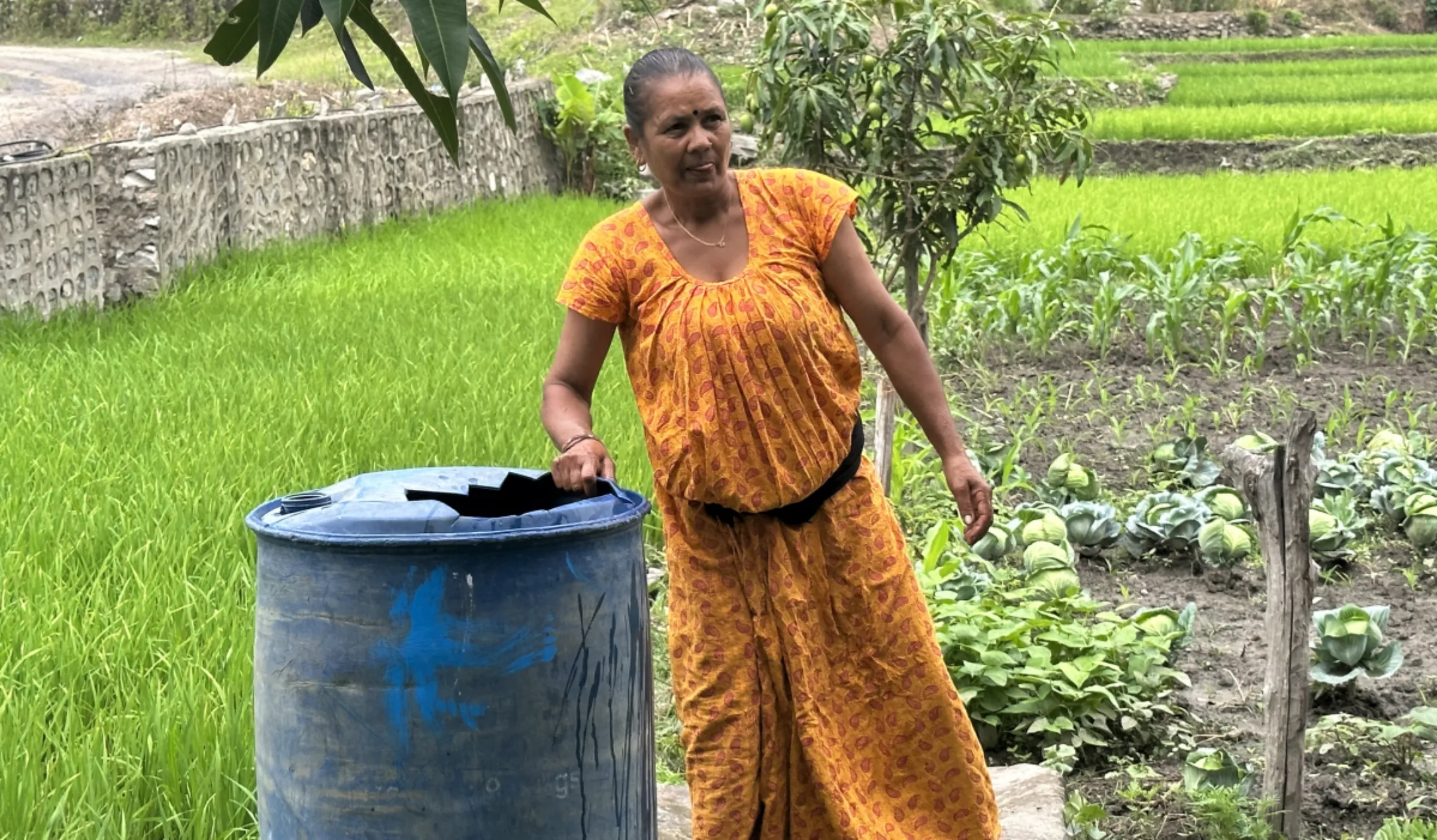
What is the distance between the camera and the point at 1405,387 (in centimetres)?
548

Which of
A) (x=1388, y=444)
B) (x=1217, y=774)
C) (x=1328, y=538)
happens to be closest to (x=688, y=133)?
(x=1217, y=774)

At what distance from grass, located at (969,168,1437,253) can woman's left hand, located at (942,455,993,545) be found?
5.08 metres

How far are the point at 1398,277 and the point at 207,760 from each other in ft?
16.5

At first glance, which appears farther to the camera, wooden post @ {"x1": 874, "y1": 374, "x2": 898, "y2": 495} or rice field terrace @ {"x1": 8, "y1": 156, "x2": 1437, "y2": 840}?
wooden post @ {"x1": 874, "y1": 374, "x2": 898, "y2": 495}

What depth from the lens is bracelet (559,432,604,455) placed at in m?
1.97

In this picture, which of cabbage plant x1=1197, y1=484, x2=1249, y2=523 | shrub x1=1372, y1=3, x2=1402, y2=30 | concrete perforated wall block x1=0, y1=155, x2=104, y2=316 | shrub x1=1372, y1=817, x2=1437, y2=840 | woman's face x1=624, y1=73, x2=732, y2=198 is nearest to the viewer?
woman's face x1=624, y1=73, x2=732, y2=198

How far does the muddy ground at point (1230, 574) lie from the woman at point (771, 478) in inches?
24.3

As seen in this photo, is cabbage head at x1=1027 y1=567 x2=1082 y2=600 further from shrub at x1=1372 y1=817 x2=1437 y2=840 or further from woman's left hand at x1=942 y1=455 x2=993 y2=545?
woman's left hand at x1=942 y1=455 x2=993 y2=545

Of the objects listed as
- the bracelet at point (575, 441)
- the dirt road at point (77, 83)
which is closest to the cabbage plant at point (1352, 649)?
the bracelet at point (575, 441)

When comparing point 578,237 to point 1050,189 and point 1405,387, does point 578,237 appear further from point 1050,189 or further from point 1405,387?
point 1405,387

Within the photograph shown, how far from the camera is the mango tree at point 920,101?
10.9ft

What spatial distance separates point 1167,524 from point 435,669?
2.55 meters

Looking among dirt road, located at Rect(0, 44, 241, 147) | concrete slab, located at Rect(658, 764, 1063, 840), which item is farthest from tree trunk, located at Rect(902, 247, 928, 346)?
dirt road, located at Rect(0, 44, 241, 147)

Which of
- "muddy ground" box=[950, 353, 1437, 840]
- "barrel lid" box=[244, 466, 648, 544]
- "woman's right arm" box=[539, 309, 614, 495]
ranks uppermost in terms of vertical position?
"woman's right arm" box=[539, 309, 614, 495]
